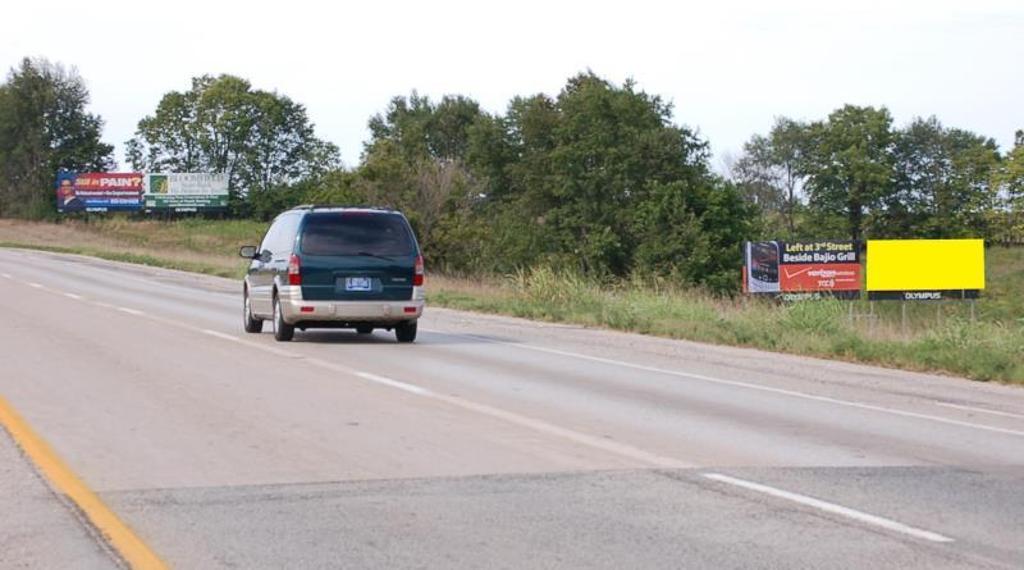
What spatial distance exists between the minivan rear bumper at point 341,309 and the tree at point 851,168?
273 feet

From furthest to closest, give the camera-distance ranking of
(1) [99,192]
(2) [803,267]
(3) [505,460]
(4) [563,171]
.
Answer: (1) [99,192] → (4) [563,171] → (2) [803,267] → (3) [505,460]

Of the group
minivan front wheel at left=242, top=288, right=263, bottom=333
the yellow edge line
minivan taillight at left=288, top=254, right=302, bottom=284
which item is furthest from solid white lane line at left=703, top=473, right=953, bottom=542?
minivan front wheel at left=242, top=288, right=263, bottom=333

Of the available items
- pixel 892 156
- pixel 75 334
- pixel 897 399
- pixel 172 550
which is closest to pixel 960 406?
pixel 897 399

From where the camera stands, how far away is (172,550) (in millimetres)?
6824

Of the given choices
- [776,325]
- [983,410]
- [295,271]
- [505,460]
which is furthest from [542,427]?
[776,325]

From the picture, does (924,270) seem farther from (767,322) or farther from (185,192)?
(185,192)

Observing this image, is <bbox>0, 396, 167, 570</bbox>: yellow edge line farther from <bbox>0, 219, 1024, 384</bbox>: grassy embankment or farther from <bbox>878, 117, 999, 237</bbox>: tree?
<bbox>878, 117, 999, 237</bbox>: tree

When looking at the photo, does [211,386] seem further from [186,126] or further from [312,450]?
[186,126]

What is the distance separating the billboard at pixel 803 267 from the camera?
51938 mm

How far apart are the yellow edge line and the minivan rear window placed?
777 cm

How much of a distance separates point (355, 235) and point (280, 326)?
171cm

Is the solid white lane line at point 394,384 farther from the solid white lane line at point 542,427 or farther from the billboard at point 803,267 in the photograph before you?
the billboard at point 803,267

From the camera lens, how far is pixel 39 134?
114 metres

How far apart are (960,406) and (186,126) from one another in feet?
373
